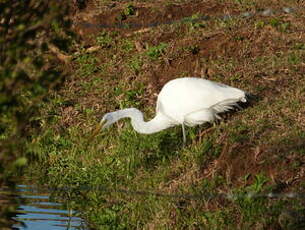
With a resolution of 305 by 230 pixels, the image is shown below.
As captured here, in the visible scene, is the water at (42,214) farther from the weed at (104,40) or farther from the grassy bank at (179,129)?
the weed at (104,40)

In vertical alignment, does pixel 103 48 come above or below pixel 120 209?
above

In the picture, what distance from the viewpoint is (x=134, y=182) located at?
8898 mm

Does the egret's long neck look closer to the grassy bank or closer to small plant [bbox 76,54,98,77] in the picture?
the grassy bank

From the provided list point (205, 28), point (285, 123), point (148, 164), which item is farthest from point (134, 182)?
point (205, 28)

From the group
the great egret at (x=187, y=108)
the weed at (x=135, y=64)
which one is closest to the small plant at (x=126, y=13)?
the weed at (x=135, y=64)

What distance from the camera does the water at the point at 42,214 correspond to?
8367mm

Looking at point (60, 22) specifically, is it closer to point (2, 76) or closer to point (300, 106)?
point (2, 76)

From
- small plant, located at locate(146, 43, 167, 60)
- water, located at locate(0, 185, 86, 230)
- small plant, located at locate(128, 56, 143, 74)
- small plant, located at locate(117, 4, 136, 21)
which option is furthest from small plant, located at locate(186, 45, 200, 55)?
water, located at locate(0, 185, 86, 230)

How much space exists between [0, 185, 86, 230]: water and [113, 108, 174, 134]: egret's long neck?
48.1 inches

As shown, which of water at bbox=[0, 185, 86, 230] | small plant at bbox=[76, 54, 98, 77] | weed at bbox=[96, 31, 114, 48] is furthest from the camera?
weed at bbox=[96, 31, 114, 48]

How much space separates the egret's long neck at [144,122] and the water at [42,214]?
1.22 metres

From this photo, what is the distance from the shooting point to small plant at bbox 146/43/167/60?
1200 centimetres

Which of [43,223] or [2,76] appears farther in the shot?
[43,223]

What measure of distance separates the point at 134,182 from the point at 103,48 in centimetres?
450
